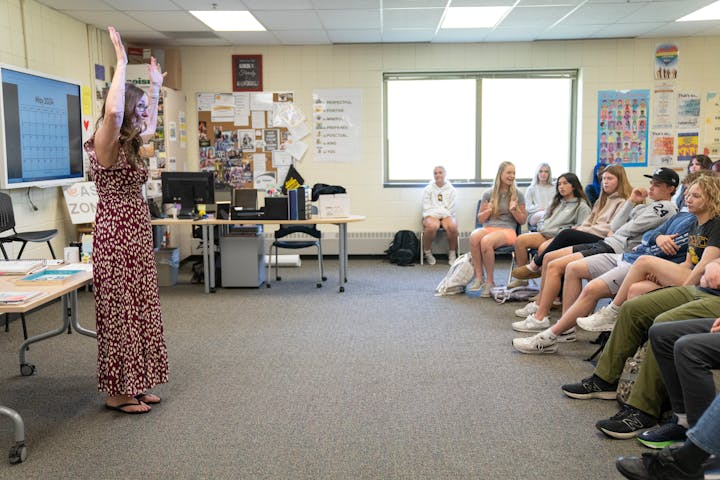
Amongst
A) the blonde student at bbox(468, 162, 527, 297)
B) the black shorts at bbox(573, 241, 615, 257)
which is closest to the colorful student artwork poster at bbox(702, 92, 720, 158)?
the blonde student at bbox(468, 162, 527, 297)

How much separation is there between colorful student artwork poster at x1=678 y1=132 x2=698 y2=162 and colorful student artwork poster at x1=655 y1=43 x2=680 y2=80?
717 millimetres

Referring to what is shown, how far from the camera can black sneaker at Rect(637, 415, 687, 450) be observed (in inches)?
112

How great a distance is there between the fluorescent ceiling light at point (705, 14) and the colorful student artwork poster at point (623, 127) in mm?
1270

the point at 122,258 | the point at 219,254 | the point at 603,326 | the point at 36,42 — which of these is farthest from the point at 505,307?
the point at 36,42

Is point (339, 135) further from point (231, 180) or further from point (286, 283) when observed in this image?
point (286, 283)

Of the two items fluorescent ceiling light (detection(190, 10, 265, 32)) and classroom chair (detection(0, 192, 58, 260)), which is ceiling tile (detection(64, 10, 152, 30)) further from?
classroom chair (detection(0, 192, 58, 260))

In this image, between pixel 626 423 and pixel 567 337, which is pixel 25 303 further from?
pixel 567 337

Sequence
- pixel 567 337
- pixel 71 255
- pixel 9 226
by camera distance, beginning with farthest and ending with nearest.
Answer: pixel 9 226, pixel 567 337, pixel 71 255

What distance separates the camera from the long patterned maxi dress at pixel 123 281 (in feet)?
10.6

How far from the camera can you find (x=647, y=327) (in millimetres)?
3297

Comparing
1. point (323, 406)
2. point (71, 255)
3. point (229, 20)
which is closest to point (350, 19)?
point (229, 20)

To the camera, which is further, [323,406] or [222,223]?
[222,223]

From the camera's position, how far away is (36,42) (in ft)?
20.1

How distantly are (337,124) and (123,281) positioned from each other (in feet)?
18.5
